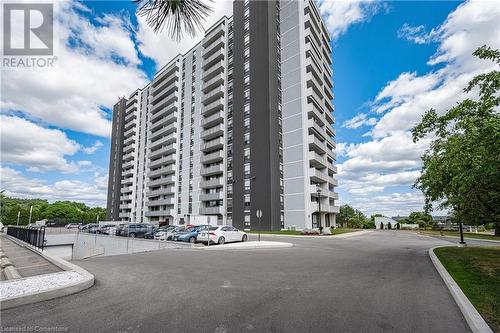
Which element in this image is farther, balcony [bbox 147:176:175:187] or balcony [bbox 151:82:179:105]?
balcony [bbox 151:82:179:105]

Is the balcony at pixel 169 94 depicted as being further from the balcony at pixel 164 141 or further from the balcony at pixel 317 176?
the balcony at pixel 317 176

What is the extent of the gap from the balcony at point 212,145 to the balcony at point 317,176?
18722mm

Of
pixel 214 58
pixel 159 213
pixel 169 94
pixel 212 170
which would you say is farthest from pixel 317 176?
pixel 169 94

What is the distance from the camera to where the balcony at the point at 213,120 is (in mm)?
53578

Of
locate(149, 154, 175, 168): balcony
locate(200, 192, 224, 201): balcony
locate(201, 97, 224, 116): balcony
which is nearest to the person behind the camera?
locate(200, 192, 224, 201): balcony

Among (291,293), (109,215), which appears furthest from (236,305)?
(109,215)

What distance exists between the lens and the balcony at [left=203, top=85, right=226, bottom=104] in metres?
54.4

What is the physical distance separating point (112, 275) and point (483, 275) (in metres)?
12.4

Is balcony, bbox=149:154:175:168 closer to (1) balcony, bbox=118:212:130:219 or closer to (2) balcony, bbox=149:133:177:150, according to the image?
(2) balcony, bbox=149:133:177:150

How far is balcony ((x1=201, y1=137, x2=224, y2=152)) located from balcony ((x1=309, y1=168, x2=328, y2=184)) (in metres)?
18.7

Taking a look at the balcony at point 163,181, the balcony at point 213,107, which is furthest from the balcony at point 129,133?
the balcony at point 213,107

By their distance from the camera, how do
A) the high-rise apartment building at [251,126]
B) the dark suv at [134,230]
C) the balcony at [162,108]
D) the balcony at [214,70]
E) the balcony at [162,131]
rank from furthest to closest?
the balcony at [162,108] → the balcony at [162,131] → the balcony at [214,70] → the high-rise apartment building at [251,126] → the dark suv at [134,230]

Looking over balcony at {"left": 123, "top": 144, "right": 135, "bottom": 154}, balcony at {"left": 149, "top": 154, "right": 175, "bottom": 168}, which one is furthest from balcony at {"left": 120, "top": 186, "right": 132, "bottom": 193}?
balcony at {"left": 149, "top": 154, "right": 175, "bottom": 168}

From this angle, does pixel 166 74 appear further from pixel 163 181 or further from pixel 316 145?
pixel 316 145
